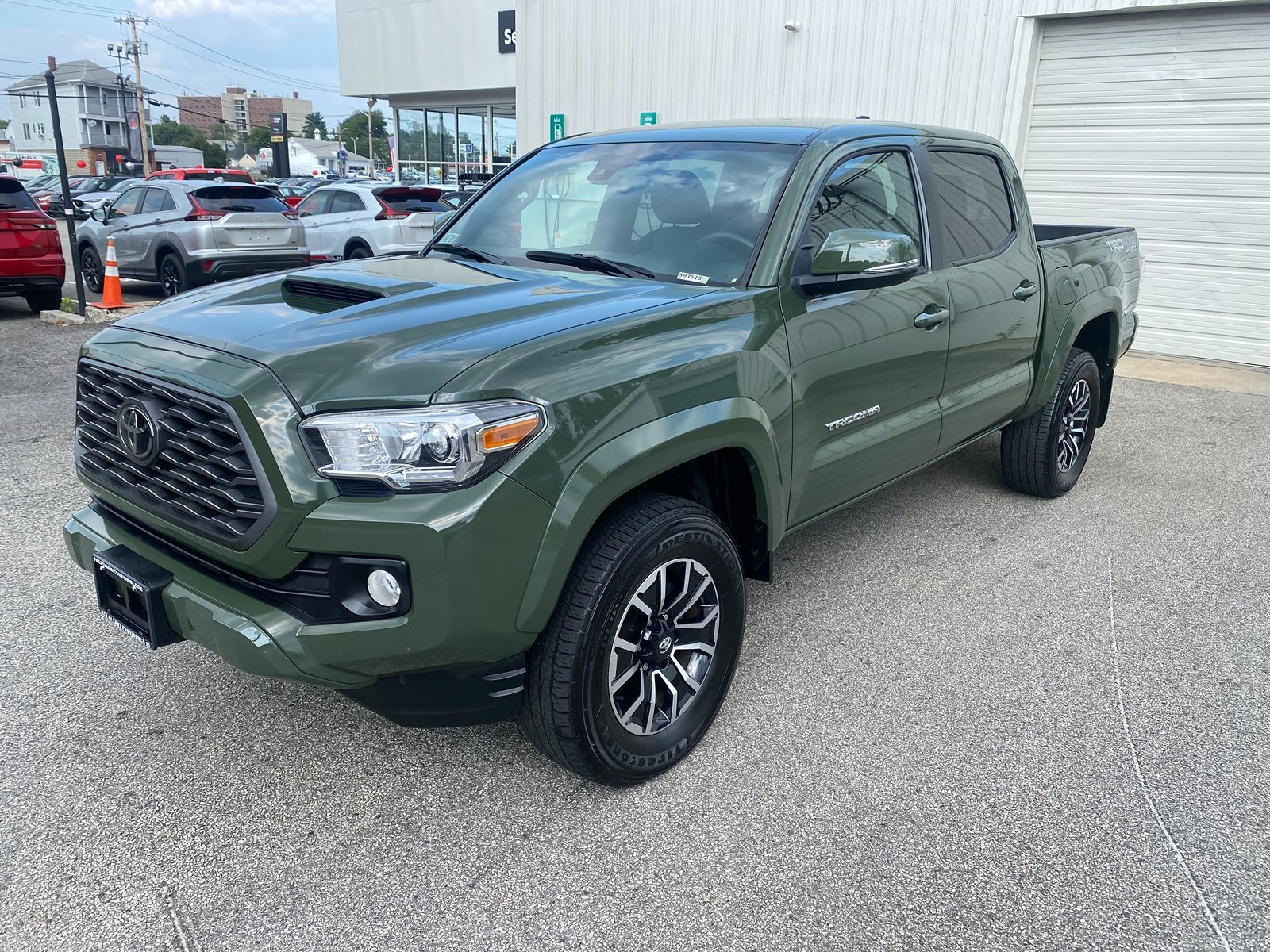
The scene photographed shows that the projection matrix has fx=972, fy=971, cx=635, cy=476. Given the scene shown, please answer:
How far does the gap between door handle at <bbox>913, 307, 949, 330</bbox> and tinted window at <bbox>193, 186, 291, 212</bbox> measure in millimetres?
10688

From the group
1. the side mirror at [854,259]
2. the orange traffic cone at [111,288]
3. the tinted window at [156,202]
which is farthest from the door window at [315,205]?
the side mirror at [854,259]

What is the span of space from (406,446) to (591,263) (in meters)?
1.40

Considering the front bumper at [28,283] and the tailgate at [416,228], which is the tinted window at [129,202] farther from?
the tailgate at [416,228]

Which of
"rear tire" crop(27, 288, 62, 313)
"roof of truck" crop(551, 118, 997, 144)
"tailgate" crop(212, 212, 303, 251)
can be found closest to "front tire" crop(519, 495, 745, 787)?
"roof of truck" crop(551, 118, 997, 144)

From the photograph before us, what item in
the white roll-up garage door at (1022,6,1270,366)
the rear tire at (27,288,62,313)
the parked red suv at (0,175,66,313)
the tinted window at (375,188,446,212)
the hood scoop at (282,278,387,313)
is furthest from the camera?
the tinted window at (375,188,446,212)

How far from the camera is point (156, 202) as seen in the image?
12602 millimetres

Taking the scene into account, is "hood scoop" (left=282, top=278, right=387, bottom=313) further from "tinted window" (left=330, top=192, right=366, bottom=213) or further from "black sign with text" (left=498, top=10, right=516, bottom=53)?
"black sign with text" (left=498, top=10, right=516, bottom=53)

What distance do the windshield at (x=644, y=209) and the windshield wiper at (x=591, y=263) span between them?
0.01 meters

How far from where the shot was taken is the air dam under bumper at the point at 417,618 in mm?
→ 2232

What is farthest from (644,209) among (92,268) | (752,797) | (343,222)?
(92,268)

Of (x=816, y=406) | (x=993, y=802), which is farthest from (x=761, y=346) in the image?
(x=993, y=802)

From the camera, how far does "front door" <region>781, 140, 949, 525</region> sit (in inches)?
127

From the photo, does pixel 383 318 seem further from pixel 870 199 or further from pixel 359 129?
pixel 359 129

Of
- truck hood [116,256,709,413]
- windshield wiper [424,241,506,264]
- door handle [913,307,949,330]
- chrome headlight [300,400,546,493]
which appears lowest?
chrome headlight [300,400,546,493]
